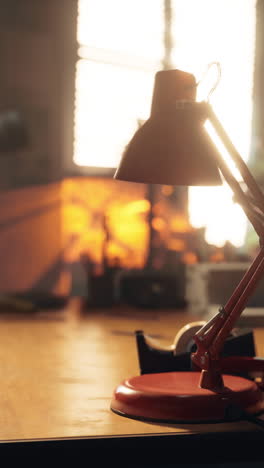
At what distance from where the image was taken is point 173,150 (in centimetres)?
124

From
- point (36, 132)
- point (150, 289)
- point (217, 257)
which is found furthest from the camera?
point (36, 132)

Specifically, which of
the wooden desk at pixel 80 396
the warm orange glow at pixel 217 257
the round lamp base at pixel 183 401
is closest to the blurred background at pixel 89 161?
the warm orange glow at pixel 217 257

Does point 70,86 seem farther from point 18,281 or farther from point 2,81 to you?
point 18,281

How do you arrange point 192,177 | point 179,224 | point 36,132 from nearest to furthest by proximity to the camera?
point 192,177 → point 36,132 → point 179,224

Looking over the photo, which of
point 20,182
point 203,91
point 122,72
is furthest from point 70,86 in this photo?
point 203,91

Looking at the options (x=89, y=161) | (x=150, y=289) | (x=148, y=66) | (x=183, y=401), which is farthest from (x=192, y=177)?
(x=148, y=66)

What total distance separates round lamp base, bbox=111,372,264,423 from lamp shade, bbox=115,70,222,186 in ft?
1.29

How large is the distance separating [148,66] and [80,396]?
324cm

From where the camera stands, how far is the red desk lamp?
1.23m

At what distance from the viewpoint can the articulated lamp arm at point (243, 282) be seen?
1.22 meters

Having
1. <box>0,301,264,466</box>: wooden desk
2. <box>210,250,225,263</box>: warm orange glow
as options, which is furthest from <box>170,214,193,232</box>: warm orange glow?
<box>0,301,264,466</box>: wooden desk

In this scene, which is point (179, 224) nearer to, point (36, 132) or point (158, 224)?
point (158, 224)

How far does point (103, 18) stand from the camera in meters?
4.32

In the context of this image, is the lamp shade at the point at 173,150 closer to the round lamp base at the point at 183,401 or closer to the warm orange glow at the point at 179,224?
the round lamp base at the point at 183,401
